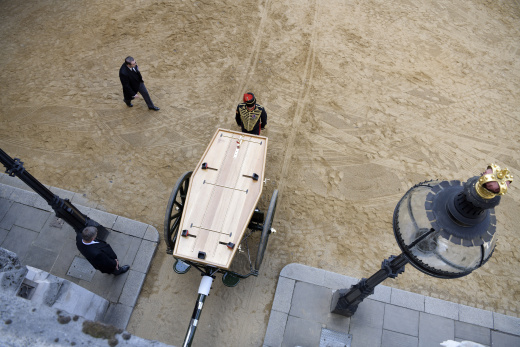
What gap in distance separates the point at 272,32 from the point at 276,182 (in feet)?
14.3

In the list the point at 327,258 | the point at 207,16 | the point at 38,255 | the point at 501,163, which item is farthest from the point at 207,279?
the point at 207,16

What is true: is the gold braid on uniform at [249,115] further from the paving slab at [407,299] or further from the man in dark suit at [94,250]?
the paving slab at [407,299]

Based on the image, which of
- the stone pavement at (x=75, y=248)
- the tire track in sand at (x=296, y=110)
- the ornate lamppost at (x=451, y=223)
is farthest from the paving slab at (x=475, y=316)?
the stone pavement at (x=75, y=248)

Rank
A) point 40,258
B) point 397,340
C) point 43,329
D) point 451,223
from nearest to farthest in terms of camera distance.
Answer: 1. point 451,223
2. point 43,329
3. point 397,340
4. point 40,258

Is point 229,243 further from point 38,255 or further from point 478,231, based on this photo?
point 38,255

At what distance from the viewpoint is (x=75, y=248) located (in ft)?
18.5

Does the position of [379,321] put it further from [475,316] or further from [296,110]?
[296,110]

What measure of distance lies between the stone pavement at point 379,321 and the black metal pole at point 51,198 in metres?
3.26

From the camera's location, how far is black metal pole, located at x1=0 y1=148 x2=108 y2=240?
374 centimetres

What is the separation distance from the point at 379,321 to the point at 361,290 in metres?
1.36

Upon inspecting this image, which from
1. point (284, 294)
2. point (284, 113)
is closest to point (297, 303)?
point (284, 294)

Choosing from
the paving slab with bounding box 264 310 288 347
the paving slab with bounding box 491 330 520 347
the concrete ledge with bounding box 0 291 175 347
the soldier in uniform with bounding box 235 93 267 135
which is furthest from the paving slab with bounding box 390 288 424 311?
the concrete ledge with bounding box 0 291 175 347

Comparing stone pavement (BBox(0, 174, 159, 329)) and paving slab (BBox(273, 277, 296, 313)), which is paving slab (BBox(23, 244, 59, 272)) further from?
paving slab (BBox(273, 277, 296, 313))

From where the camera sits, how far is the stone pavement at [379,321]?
5078mm
